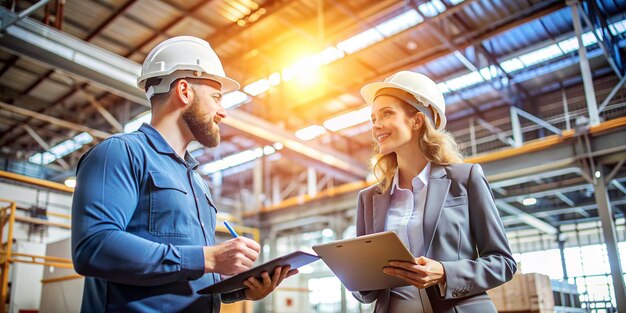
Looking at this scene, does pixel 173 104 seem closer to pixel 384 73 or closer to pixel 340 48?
pixel 340 48

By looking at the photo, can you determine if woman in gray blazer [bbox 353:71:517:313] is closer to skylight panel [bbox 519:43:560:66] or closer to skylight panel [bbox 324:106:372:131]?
skylight panel [bbox 519:43:560:66]

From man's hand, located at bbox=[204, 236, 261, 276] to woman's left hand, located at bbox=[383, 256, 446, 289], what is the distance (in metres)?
0.63

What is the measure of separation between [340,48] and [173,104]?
12.3 metres

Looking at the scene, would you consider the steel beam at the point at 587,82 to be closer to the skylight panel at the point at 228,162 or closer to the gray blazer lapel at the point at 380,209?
the gray blazer lapel at the point at 380,209

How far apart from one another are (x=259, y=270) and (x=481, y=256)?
1.14 meters

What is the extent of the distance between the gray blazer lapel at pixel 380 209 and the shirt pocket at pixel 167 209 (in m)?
1.06

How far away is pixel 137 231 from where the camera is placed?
212cm

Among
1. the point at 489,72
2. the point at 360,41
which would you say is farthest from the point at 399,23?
the point at 489,72

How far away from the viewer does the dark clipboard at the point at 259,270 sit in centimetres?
206

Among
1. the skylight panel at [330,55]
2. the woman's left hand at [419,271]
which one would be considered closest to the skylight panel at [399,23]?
the skylight panel at [330,55]

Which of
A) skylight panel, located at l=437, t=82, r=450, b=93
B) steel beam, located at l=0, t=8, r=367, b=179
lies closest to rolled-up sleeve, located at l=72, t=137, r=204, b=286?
steel beam, located at l=0, t=8, r=367, b=179

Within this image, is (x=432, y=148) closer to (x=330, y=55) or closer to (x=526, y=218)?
(x=330, y=55)

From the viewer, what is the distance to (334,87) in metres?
16.5

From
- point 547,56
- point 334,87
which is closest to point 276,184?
point 334,87
